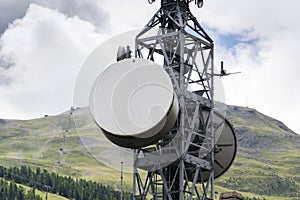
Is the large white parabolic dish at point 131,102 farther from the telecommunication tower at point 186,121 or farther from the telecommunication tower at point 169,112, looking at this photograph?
the telecommunication tower at point 186,121

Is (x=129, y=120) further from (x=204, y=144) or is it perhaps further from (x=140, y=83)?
(x=204, y=144)

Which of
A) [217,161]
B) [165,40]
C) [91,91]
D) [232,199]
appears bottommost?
[232,199]

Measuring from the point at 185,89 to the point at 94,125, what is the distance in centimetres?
692

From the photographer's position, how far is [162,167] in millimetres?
26469

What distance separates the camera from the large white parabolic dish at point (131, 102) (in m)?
20.5

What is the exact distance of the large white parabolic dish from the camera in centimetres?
2053

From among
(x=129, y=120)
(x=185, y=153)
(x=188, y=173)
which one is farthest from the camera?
(x=188, y=173)

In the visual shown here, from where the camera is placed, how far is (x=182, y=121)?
25.7 metres

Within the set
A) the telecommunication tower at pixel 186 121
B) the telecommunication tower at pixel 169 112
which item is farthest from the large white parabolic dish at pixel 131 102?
the telecommunication tower at pixel 186 121

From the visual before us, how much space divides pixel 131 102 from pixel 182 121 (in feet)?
17.4

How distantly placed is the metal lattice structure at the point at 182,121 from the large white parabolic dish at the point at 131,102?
487 centimetres

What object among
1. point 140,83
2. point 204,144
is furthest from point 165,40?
point 140,83

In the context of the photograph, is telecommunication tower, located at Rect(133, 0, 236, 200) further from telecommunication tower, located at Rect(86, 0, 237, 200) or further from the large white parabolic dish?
the large white parabolic dish

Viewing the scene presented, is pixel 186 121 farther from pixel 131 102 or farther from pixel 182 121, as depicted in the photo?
pixel 131 102
